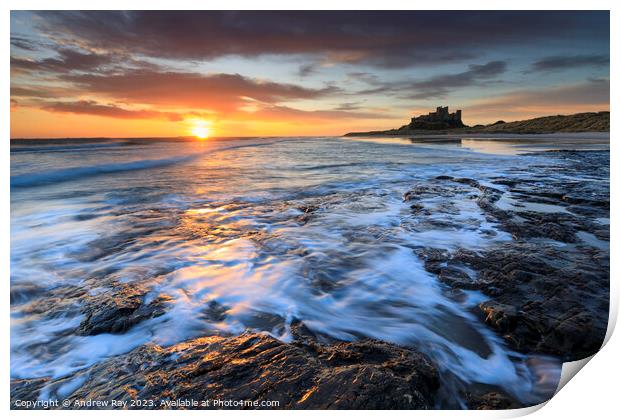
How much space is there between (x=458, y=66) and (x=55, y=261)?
564 centimetres

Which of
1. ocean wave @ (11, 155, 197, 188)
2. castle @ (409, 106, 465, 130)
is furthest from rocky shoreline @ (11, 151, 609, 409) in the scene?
castle @ (409, 106, 465, 130)

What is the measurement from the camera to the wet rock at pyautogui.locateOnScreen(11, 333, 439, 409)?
5.20 ft

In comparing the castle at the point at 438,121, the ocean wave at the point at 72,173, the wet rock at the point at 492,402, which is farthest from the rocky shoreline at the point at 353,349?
the castle at the point at 438,121

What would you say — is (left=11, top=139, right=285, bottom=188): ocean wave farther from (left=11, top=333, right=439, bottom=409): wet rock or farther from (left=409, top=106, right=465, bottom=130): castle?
(left=409, top=106, right=465, bottom=130): castle

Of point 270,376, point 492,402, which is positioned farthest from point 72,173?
point 492,402

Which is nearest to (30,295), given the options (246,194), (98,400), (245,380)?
(98,400)

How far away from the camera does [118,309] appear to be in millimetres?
2322

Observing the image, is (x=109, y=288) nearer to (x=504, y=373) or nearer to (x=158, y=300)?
(x=158, y=300)

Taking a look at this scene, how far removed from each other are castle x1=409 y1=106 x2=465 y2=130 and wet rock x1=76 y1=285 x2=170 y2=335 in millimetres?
31142

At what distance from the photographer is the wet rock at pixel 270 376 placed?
5.20 ft

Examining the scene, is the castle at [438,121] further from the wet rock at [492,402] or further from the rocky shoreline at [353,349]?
the wet rock at [492,402]

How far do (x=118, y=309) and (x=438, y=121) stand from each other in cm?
4395

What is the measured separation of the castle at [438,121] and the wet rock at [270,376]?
3118 cm

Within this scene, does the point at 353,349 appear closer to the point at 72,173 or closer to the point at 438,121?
the point at 72,173
